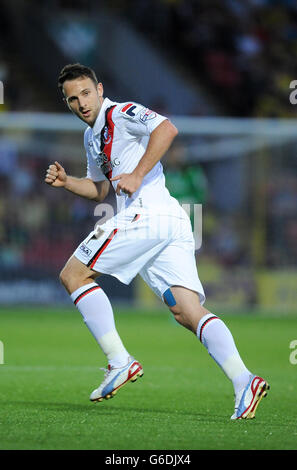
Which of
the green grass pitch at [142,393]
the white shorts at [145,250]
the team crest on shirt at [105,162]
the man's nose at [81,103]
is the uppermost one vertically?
the man's nose at [81,103]

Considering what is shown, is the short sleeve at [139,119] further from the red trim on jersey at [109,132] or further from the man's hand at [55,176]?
the man's hand at [55,176]

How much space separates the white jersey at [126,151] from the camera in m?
5.82

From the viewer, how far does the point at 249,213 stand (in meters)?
16.2

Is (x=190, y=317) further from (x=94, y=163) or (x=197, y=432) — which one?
(x=94, y=163)

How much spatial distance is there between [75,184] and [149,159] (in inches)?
32.3

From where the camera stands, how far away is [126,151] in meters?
5.89

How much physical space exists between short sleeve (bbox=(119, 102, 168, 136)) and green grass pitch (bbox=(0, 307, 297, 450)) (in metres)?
1.74

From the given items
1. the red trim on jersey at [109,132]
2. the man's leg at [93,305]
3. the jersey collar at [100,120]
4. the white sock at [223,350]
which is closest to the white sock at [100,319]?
the man's leg at [93,305]

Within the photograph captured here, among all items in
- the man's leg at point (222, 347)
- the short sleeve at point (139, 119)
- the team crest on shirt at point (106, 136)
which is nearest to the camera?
the man's leg at point (222, 347)

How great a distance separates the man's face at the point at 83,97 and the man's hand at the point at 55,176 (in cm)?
37

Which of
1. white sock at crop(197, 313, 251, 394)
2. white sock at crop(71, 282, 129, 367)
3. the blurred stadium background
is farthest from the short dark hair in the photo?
the blurred stadium background

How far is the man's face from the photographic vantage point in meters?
5.78
